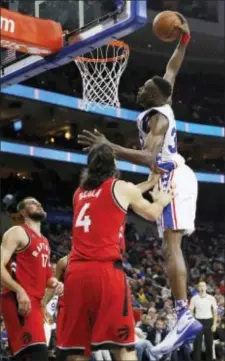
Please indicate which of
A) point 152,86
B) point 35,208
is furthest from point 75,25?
point 35,208

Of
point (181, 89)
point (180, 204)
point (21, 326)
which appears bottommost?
point (181, 89)

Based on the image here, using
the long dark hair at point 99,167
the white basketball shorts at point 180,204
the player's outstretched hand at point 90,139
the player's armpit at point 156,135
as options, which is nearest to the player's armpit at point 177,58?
the player's armpit at point 156,135

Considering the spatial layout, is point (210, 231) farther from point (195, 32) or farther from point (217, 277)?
point (195, 32)

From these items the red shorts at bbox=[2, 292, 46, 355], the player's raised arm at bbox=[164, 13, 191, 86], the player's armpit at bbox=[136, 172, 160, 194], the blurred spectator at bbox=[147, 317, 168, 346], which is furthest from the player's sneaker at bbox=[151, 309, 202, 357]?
the blurred spectator at bbox=[147, 317, 168, 346]

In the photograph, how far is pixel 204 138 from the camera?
25734 mm

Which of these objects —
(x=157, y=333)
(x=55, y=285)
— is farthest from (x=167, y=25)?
(x=157, y=333)

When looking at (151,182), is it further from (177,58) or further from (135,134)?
(135,134)

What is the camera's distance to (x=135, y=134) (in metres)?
25.1

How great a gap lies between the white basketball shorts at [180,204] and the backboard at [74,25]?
1312 mm

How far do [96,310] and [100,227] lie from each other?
53 cm

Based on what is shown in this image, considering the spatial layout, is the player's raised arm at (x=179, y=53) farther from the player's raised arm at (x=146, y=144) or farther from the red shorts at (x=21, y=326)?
the red shorts at (x=21, y=326)

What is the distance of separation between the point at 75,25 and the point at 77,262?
8.43 ft

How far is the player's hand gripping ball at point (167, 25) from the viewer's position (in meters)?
5.81

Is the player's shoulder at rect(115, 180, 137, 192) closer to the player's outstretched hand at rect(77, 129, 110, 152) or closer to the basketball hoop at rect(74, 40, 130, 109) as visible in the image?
the player's outstretched hand at rect(77, 129, 110, 152)
